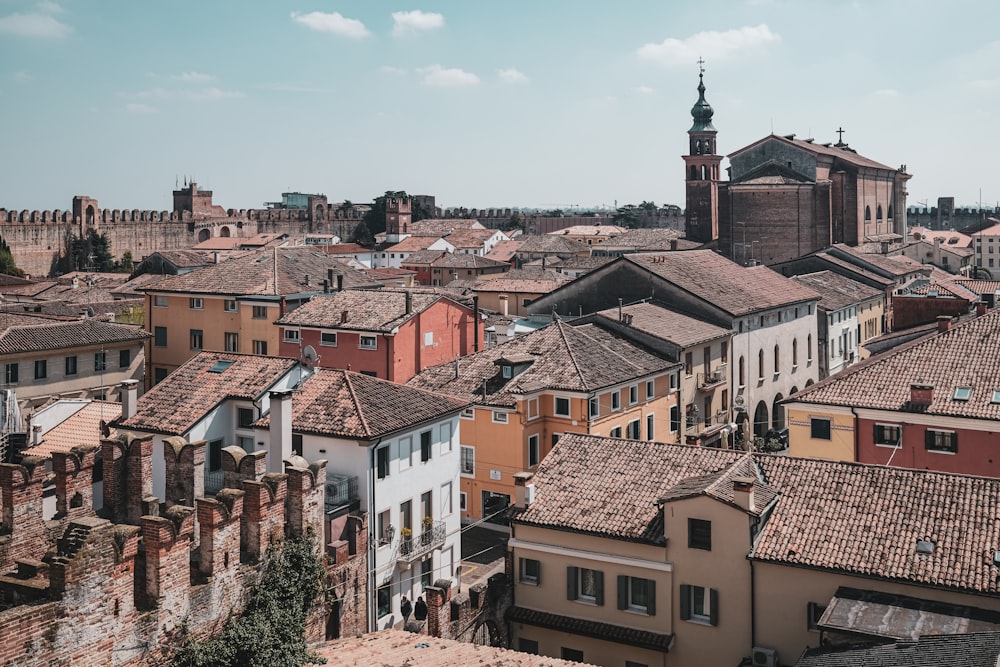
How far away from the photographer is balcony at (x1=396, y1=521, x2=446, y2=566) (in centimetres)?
2452

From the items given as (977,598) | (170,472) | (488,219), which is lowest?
(977,598)

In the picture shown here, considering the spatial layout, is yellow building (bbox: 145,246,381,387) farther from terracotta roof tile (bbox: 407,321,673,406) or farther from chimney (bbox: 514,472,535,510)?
chimney (bbox: 514,472,535,510)

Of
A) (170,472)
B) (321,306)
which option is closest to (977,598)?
(170,472)

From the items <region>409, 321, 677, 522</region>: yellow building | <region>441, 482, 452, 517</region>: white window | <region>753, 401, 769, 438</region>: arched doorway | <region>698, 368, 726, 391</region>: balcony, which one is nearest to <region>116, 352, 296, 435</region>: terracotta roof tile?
<region>441, 482, 452, 517</region>: white window

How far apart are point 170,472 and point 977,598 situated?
48.6ft

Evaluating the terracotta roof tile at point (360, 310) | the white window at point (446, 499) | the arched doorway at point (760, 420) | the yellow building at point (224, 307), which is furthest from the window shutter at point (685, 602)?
the yellow building at point (224, 307)

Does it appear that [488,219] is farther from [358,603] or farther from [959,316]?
[358,603]

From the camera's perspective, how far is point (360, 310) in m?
41.0

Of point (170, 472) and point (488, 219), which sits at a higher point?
point (488, 219)

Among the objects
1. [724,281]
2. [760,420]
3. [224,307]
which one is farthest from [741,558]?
[224,307]

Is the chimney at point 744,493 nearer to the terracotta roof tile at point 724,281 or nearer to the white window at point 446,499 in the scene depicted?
the white window at point 446,499

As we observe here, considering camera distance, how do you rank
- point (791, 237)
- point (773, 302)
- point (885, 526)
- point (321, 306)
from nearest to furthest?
1. point (885, 526)
2. point (321, 306)
3. point (773, 302)
4. point (791, 237)

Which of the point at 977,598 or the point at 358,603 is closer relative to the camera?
the point at 977,598

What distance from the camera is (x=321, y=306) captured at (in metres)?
42.6
